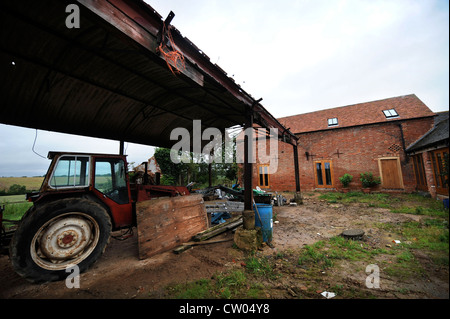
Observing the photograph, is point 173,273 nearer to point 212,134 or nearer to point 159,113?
point 159,113

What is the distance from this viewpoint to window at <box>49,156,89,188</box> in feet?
11.0

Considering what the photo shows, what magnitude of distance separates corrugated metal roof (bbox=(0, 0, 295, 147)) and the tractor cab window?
2319mm

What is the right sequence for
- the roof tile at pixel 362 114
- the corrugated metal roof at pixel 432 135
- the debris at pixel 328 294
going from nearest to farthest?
the debris at pixel 328 294, the corrugated metal roof at pixel 432 135, the roof tile at pixel 362 114

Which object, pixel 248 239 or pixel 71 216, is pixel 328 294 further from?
pixel 71 216

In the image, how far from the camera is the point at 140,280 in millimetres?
2795

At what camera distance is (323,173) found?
1427 centimetres

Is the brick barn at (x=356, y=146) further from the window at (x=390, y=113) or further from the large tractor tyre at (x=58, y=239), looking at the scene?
the large tractor tyre at (x=58, y=239)

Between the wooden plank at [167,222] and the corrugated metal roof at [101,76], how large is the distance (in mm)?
2826

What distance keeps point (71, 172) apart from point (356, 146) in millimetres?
16580

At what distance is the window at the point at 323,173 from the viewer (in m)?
14.0

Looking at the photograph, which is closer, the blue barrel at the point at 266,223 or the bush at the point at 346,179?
the blue barrel at the point at 266,223

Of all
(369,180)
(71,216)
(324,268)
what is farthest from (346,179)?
(71,216)

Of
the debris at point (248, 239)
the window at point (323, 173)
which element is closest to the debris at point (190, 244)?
the debris at point (248, 239)
